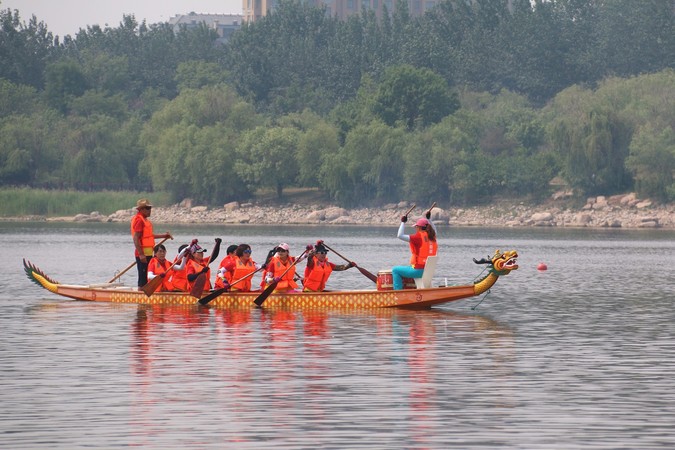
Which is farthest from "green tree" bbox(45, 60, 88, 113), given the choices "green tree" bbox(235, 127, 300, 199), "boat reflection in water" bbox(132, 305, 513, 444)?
"boat reflection in water" bbox(132, 305, 513, 444)

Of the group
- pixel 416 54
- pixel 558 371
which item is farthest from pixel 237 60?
pixel 558 371

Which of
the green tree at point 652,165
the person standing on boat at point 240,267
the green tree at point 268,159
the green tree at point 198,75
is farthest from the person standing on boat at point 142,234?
the green tree at point 198,75

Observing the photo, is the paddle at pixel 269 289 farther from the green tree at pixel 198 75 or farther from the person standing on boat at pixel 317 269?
the green tree at pixel 198 75

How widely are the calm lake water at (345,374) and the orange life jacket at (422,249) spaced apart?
1319 mm

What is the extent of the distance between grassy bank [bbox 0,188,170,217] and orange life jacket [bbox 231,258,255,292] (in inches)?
3830

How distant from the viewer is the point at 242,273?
39.8 metres

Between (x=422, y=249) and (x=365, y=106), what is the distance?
349 ft

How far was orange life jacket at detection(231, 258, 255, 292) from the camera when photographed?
130 ft

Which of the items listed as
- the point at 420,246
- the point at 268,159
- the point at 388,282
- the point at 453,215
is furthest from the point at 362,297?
the point at 268,159

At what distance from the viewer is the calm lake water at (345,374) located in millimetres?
20922

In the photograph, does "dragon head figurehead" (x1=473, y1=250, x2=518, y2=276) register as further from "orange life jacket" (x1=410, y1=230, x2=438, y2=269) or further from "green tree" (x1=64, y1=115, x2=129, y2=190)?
"green tree" (x1=64, y1=115, x2=129, y2=190)

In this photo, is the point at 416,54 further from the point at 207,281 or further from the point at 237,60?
the point at 207,281

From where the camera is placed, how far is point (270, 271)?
128 feet

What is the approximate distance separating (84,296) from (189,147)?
305 ft
